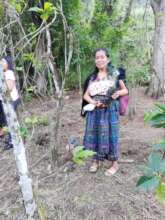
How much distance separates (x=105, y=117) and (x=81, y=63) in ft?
16.1

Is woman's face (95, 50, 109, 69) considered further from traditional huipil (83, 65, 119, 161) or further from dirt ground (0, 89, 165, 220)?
dirt ground (0, 89, 165, 220)

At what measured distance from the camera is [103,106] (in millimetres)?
3605

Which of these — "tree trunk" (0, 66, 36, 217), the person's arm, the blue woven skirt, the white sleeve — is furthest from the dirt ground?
the white sleeve

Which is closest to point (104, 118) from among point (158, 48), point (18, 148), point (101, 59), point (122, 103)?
point (122, 103)

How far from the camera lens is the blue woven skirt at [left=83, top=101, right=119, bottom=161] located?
3635 mm

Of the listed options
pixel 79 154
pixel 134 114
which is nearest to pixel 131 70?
pixel 134 114

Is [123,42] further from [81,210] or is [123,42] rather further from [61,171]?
[81,210]

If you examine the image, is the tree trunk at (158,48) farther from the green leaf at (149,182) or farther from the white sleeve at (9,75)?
the green leaf at (149,182)

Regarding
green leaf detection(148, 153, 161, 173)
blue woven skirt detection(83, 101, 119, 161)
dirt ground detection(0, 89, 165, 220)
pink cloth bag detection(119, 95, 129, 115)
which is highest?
green leaf detection(148, 153, 161, 173)

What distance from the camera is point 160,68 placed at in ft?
23.1

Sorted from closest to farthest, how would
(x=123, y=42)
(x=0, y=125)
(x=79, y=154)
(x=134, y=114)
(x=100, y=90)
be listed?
(x=79, y=154)
(x=100, y=90)
(x=0, y=125)
(x=134, y=114)
(x=123, y=42)

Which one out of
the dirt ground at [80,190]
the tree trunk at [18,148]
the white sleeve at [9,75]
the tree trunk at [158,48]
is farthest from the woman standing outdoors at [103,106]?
the tree trunk at [158,48]

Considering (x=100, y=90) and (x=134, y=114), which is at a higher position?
(x=100, y=90)

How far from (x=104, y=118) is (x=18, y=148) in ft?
5.07
